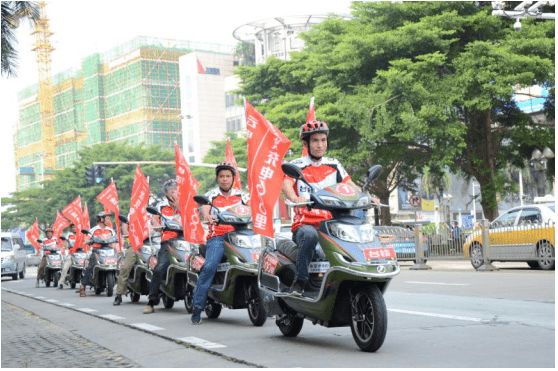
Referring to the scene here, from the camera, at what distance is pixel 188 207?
1205cm

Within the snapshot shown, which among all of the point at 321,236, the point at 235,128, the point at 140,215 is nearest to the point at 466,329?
the point at 321,236

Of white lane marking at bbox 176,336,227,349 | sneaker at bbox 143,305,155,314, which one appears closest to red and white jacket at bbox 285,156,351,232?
white lane marking at bbox 176,336,227,349

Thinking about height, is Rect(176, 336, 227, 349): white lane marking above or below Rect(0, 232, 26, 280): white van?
above

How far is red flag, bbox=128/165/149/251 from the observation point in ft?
48.1

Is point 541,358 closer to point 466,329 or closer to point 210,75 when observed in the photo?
point 466,329

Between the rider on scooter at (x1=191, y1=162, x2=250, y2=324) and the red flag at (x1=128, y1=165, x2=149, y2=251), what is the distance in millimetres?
4313

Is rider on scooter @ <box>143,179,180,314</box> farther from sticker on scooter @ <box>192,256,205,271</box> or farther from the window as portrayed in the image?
the window

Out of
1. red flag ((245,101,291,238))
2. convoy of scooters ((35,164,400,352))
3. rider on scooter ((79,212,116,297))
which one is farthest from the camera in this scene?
rider on scooter ((79,212,116,297))

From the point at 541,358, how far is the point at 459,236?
847 inches

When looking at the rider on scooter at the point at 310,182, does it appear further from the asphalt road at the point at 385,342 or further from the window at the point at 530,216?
the window at the point at 530,216

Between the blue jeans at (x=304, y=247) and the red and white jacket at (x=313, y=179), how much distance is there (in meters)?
0.13

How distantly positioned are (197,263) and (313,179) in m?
3.86

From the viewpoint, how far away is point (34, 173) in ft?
392

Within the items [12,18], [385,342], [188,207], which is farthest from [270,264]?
[12,18]
